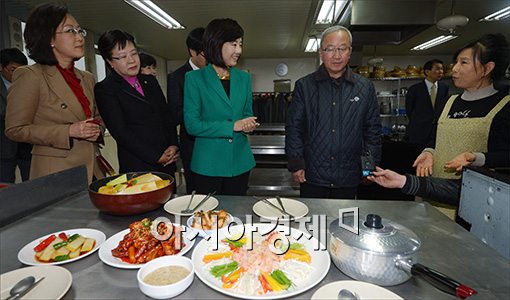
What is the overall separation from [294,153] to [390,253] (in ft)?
3.96

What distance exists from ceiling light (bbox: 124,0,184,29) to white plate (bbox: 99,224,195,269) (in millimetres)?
3261

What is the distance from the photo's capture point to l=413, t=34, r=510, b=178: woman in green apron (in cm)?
145

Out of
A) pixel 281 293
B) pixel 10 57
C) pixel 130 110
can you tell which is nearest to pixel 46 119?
pixel 130 110

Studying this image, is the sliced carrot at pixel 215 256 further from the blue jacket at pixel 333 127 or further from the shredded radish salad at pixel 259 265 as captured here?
the blue jacket at pixel 333 127

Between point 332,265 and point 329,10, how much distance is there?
3.70m

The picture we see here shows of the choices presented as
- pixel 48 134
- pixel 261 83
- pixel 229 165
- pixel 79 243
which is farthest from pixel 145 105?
pixel 261 83

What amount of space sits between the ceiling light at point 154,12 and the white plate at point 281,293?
3381 millimetres

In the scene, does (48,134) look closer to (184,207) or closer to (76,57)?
(76,57)

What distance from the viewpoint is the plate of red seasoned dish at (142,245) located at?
72 cm

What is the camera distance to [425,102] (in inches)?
153

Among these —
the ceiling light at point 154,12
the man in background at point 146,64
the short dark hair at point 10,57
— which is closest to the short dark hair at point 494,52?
the man in background at point 146,64

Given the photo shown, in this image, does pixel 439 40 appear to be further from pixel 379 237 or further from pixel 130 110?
pixel 379 237

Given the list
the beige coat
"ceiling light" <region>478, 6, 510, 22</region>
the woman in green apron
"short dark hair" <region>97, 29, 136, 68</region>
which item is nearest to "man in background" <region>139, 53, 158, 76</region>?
"short dark hair" <region>97, 29, 136, 68</region>

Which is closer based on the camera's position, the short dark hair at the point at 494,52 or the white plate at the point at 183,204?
the white plate at the point at 183,204
